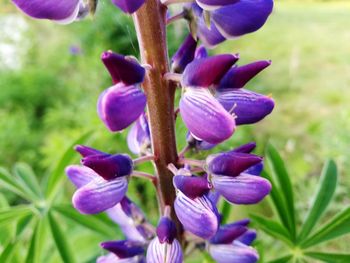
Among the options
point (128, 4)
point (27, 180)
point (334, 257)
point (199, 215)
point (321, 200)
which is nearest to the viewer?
point (128, 4)

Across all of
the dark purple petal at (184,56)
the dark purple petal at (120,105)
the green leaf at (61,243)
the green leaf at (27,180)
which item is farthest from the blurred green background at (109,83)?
the dark purple petal at (120,105)

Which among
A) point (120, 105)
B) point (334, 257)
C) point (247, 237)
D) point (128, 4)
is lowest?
point (334, 257)

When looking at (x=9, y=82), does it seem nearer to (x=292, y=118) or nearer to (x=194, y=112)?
(x=292, y=118)

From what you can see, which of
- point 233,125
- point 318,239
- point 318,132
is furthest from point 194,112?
point 318,132

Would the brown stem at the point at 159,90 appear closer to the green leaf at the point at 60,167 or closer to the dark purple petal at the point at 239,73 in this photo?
the dark purple petal at the point at 239,73

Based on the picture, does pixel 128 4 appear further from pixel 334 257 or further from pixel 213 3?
pixel 334 257

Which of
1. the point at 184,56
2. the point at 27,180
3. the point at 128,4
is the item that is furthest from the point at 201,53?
the point at 27,180
